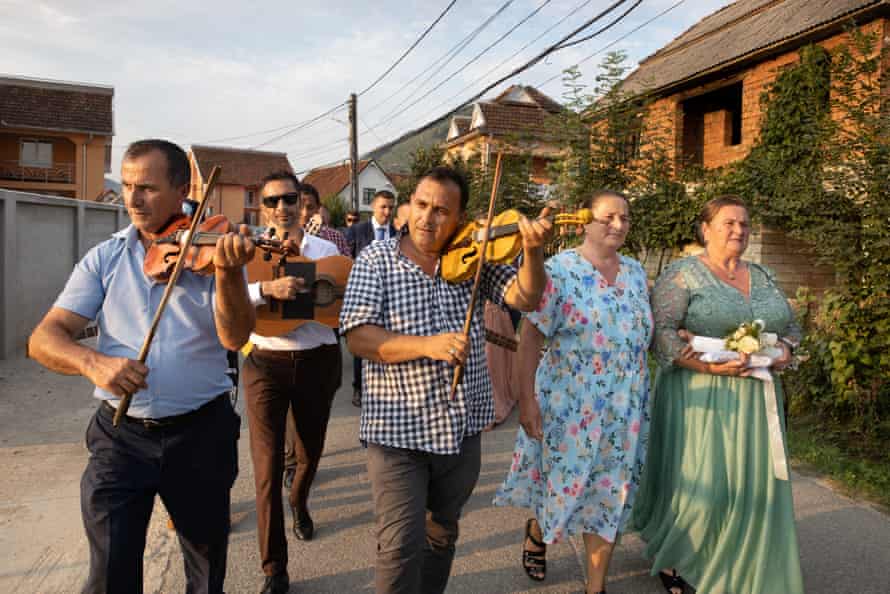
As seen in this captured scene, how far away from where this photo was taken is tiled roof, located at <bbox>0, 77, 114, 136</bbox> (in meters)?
35.0

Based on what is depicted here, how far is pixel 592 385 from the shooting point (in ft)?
10.8

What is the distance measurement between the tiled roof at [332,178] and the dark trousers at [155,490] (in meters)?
50.6

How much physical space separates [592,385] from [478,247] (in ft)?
3.50

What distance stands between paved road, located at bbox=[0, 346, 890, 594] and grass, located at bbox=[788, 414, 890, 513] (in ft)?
0.73

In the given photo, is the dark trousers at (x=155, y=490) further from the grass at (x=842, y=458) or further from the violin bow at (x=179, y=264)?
the grass at (x=842, y=458)

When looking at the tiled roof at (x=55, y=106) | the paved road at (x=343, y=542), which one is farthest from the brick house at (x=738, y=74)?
the tiled roof at (x=55, y=106)

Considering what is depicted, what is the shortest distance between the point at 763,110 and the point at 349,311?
10.9 m

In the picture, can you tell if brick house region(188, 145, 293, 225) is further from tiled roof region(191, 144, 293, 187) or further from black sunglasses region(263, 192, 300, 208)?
black sunglasses region(263, 192, 300, 208)

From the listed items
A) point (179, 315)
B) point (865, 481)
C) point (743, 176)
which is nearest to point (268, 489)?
point (179, 315)

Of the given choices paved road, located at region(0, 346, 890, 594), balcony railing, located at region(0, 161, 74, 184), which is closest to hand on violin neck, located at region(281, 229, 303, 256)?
paved road, located at region(0, 346, 890, 594)

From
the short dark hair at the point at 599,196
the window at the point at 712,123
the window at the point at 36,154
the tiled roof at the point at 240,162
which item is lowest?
the short dark hair at the point at 599,196

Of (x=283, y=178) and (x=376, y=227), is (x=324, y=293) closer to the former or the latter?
(x=283, y=178)

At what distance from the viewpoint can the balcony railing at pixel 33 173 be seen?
Result: 116 feet

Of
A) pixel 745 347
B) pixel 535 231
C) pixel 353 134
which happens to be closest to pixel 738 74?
pixel 745 347
